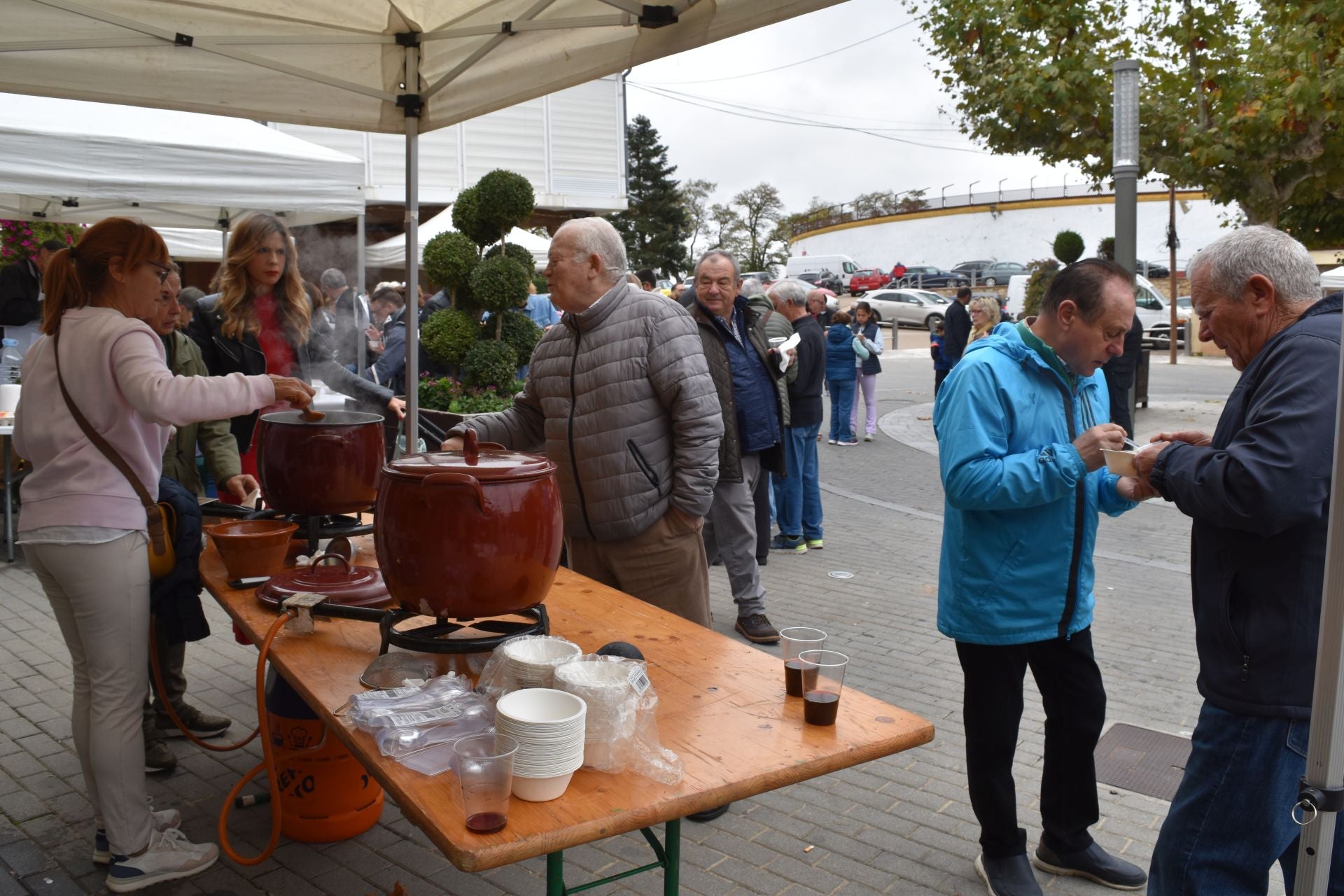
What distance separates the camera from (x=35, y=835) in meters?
3.41

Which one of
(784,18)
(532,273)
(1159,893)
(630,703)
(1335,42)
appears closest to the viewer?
(630,703)

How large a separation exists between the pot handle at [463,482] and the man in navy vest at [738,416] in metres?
3.13

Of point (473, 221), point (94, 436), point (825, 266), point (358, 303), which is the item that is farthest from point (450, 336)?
point (825, 266)

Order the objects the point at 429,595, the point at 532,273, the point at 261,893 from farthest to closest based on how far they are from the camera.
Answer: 1. the point at 532,273
2. the point at 261,893
3. the point at 429,595

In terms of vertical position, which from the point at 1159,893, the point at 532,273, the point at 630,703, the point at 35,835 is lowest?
the point at 35,835

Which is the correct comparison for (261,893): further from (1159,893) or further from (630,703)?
(1159,893)

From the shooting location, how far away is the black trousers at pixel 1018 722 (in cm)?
301

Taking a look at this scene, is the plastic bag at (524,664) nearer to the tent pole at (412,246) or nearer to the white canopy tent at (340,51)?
the white canopy tent at (340,51)

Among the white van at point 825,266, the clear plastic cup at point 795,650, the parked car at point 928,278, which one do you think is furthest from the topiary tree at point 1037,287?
the white van at point 825,266

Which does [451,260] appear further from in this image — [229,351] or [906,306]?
[906,306]

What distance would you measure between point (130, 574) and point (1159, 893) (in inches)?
106

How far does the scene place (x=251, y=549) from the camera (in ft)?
9.15

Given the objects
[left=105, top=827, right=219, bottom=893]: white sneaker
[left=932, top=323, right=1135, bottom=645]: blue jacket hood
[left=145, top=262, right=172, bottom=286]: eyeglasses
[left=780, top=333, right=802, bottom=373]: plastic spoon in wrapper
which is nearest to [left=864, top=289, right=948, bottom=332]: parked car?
[left=780, top=333, right=802, bottom=373]: plastic spoon in wrapper

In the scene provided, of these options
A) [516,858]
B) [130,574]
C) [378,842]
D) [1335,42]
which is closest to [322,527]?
[130,574]
